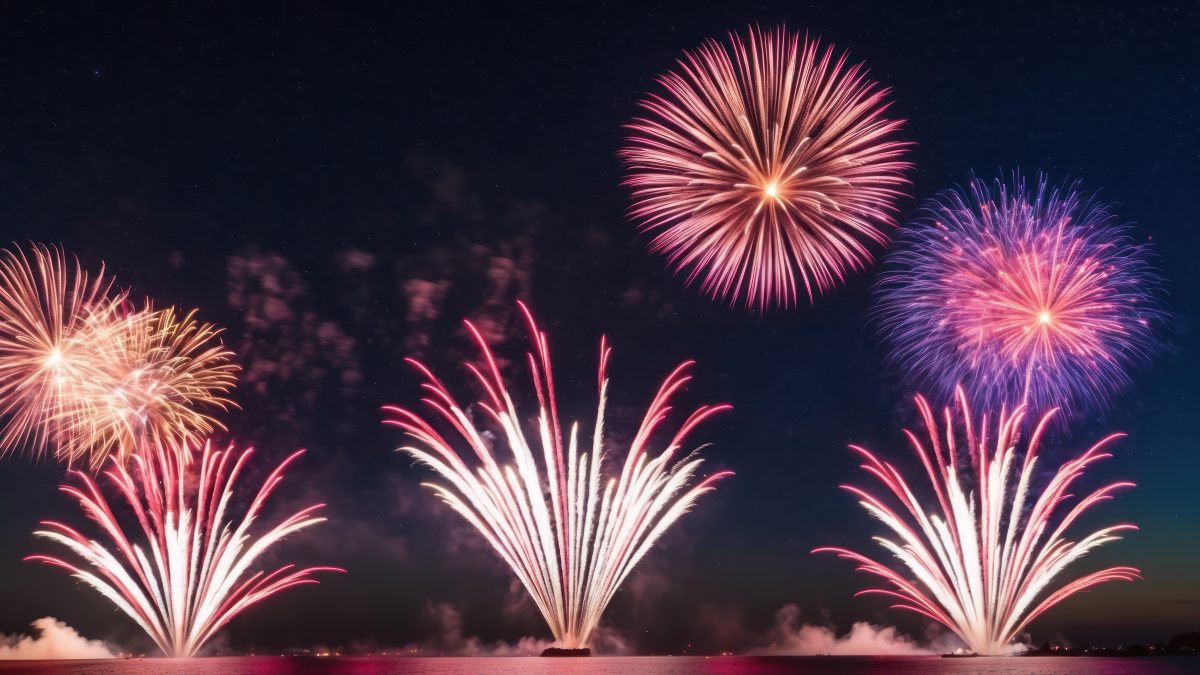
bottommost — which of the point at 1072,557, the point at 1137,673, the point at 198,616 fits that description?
the point at 1137,673

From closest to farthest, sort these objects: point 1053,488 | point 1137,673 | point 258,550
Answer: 1. point 1053,488
2. point 258,550
3. point 1137,673

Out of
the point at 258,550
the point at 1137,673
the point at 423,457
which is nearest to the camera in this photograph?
the point at 423,457

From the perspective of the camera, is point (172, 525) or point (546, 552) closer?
point (546, 552)

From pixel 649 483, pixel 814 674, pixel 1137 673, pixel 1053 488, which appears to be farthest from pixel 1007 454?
pixel 1137 673

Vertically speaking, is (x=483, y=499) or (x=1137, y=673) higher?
(x=483, y=499)

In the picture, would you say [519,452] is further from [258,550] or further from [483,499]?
[258,550]

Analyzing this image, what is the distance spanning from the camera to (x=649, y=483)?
37.2 meters

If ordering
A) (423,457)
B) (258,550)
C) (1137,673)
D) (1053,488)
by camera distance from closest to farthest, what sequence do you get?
(423,457) → (1053,488) → (258,550) → (1137,673)

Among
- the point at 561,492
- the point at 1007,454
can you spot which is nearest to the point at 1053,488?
the point at 1007,454

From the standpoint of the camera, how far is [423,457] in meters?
35.6

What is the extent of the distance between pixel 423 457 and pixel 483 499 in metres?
3.09

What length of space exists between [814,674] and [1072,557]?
3022 cm

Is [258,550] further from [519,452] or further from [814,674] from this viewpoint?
[814,674]

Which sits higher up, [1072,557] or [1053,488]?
[1053,488]
